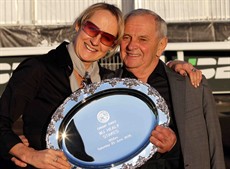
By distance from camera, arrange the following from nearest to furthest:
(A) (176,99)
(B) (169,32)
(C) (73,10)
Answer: (A) (176,99)
(B) (169,32)
(C) (73,10)

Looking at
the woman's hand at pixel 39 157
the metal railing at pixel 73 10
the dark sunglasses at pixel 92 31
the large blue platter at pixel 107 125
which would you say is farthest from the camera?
the metal railing at pixel 73 10

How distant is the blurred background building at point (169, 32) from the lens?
8.68m

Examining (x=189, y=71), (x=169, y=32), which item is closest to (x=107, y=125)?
(x=189, y=71)

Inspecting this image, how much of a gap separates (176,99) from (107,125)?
2.00ft

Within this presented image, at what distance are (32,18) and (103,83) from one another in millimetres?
7422

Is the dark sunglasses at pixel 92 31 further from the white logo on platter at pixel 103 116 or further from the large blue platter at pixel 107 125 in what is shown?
the white logo on platter at pixel 103 116

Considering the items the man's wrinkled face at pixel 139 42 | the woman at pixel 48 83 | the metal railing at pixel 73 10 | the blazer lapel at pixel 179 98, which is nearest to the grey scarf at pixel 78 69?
the woman at pixel 48 83

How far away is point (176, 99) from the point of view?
281 cm

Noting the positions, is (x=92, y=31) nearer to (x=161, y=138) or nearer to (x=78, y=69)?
(x=78, y=69)

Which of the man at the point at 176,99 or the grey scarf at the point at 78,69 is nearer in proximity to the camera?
the grey scarf at the point at 78,69

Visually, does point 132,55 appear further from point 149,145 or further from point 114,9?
point 149,145

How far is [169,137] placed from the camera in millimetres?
2443

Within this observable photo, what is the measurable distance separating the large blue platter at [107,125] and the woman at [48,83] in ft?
0.32

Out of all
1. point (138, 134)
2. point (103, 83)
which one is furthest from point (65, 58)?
point (138, 134)
